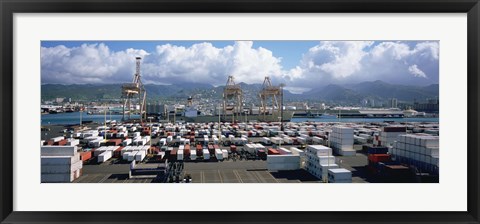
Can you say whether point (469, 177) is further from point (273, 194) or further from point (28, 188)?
point (28, 188)

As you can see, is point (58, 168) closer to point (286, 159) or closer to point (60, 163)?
point (60, 163)

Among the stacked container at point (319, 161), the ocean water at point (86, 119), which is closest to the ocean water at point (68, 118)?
the ocean water at point (86, 119)

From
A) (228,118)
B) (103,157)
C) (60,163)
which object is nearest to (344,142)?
(103,157)

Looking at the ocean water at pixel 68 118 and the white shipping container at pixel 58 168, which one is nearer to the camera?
the white shipping container at pixel 58 168

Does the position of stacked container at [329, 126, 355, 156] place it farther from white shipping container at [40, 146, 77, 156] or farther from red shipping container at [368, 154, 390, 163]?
white shipping container at [40, 146, 77, 156]

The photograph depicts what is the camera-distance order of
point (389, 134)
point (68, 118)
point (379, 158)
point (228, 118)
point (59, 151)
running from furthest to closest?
point (228, 118) < point (68, 118) < point (389, 134) < point (379, 158) < point (59, 151)

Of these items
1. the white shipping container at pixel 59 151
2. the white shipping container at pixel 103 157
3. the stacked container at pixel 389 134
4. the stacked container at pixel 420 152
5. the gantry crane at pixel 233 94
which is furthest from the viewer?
the gantry crane at pixel 233 94

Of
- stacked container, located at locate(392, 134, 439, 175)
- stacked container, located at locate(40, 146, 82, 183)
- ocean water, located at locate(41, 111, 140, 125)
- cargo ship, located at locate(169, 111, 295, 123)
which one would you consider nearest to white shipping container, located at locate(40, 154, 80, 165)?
stacked container, located at locate(40, 146, 82, 183)
